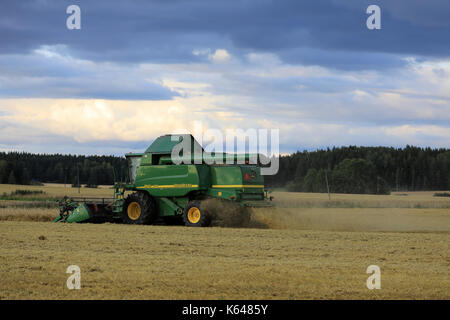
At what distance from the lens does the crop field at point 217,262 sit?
398 inches

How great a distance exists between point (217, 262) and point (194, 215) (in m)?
9.50

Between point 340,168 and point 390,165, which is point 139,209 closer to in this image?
point 340,168

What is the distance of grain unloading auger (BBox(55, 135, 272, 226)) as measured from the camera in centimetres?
2283

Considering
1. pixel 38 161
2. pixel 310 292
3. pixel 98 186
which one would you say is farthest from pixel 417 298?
pixel 38 161

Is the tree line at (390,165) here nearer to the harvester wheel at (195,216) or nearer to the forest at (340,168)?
the forest at (340,168)

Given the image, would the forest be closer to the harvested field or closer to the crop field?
the crop field

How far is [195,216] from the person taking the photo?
2298 centimetres

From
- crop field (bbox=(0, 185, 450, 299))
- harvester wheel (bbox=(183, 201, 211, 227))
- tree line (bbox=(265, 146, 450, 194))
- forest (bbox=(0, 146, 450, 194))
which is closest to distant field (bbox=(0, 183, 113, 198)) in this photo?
forest (bbox=(0, 146, 450, 194))

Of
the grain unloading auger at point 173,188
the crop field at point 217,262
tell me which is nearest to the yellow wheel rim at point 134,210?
the grain unloading auger at point 173,188

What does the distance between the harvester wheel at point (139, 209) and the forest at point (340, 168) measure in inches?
2477

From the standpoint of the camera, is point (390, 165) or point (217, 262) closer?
point (217, 262)

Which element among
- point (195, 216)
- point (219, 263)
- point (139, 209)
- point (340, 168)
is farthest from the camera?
point (340, 168)

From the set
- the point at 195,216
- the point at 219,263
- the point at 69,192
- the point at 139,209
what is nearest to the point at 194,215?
the point at 195,216

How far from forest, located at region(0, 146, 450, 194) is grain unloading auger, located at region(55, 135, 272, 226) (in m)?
62.5
